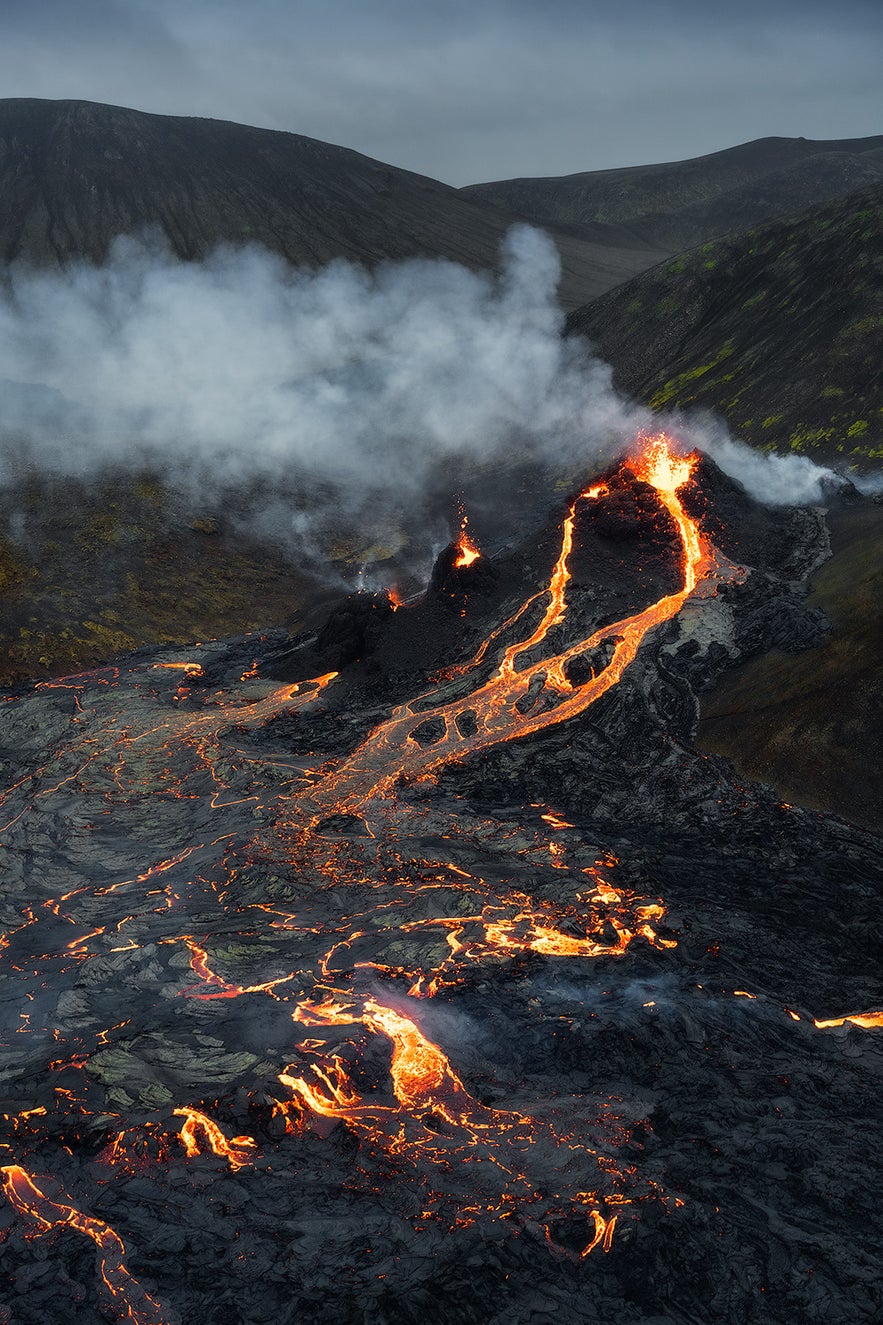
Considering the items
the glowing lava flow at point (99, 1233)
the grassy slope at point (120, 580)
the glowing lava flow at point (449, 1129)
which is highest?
the grassy slope at point (120, 580)

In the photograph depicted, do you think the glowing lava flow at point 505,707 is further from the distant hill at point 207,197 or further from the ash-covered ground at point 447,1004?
the distant hill at point 207,197

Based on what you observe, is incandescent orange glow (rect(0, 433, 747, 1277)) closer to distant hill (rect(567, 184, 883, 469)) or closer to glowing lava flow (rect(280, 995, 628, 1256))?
glowing lava flow (rect(280, 995, 628, 1256))

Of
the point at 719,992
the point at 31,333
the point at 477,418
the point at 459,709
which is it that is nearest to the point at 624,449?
the point at 477,418

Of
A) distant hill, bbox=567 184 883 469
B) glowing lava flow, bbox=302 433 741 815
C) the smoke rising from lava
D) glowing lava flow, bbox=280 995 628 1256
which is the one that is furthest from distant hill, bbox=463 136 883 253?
glowing lava flow, bbox=280 995 628 1256

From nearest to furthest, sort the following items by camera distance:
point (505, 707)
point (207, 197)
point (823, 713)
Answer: point (823, 713), point (505, 707), point (207, 197)

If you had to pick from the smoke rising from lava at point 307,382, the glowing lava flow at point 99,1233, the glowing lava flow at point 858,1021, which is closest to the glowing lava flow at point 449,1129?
the glowing lava flow at point 99,1233

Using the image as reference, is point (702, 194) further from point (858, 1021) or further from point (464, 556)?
point (858, 1021)

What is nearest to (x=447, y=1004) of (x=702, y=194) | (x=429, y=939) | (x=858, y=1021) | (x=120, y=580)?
(x=429, y=939)

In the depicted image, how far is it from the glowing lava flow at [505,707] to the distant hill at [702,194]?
154m

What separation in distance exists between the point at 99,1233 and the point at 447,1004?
8.09m

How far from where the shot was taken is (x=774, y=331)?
228ft

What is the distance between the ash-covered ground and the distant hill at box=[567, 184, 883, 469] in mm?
25534

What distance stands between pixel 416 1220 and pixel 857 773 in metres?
18.8

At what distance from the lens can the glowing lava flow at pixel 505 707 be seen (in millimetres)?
31219
